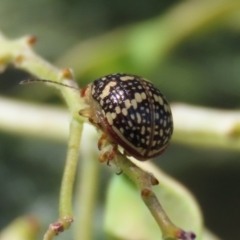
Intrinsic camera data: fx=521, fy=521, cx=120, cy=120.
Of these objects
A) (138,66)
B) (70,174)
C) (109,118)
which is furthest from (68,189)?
(138,66)

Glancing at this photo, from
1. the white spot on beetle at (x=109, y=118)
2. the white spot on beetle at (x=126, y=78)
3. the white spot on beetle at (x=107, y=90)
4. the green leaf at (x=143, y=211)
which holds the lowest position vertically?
the green leaf at (x=143, y=211)

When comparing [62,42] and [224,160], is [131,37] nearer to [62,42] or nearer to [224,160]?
[62,42]

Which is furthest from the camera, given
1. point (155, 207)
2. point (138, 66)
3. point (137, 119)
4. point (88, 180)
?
point (138, 66)

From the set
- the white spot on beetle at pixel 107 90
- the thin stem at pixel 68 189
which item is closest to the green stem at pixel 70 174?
the thin stem at pixel 68 189

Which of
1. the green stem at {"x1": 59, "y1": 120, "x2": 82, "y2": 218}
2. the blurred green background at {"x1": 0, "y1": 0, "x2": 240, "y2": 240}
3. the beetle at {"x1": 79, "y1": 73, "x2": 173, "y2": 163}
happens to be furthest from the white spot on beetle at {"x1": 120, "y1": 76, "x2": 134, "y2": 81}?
the blurred green background at {"x1": 0, "y1": 0, "x2": 240, "y2": 240}

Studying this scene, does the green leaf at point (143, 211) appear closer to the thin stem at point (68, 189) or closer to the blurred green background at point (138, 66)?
the thin stem at point (68, 189)

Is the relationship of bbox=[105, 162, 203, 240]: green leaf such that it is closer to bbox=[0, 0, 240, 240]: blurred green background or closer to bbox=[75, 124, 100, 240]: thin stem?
bbox=[75, 124, 100, 240]: thin stem

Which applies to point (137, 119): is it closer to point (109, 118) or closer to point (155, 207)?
point (109, 118)

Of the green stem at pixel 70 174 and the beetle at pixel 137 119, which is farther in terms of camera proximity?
the beetle at pixel 137 119
